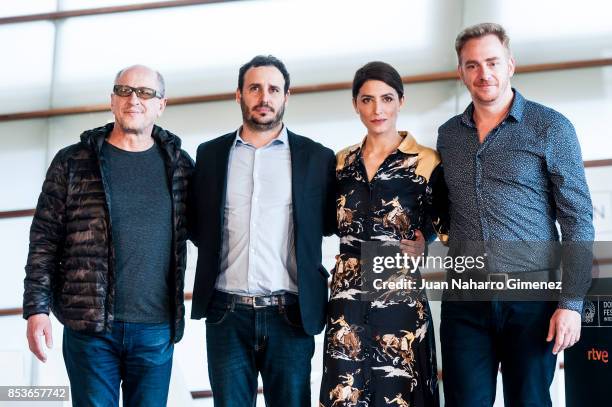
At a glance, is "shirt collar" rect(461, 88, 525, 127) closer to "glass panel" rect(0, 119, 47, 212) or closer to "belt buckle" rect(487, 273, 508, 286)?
"belt buckle" rect(487, 273, 508, 286)

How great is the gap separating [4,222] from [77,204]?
1.38 m

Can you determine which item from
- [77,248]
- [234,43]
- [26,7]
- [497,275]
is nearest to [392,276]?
[497,275]

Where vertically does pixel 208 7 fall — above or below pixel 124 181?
above

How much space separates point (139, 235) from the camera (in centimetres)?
204

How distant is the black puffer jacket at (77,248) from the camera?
6.55 ft

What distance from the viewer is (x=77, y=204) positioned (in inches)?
80.4

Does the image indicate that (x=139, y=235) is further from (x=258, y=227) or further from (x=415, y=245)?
(x=415, y=245)

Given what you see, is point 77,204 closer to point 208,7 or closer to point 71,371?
point 71,371

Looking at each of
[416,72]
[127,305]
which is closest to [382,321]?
[127,305]

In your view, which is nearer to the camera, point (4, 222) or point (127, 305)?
point (127, 305)

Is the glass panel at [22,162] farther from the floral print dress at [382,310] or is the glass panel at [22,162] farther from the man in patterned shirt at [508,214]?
the man in patterned shirt at [508,214]

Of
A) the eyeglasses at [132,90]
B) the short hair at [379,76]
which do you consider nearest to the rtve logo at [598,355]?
the short hair at [379,76]

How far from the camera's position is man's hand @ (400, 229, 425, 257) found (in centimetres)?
202

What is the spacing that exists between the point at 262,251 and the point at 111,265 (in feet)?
1.38
